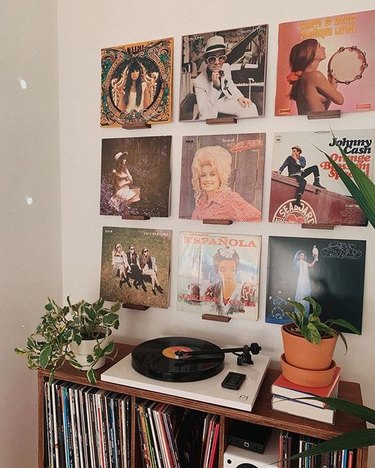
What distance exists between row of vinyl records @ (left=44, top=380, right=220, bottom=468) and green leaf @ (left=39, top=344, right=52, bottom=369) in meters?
0.13

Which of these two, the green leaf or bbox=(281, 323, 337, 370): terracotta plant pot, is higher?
bbox=(281, 323, 337, 370): terracotta plant pot

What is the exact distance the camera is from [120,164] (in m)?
1.55

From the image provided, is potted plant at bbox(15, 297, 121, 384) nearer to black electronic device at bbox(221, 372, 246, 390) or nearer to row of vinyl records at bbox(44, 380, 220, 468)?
row of vinyl records at bbox(44, 380, 220, 468)

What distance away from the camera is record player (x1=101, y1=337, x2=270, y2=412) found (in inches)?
43.1

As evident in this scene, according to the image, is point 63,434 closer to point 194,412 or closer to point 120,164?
point 194,412

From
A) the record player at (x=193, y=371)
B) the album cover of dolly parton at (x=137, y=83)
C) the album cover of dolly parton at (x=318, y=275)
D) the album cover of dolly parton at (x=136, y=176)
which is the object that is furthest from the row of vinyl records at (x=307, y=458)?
the album cover of dolly parton at (x=137, y=83)

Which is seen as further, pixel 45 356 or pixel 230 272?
pixel 230 272

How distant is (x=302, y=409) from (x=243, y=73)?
106cm

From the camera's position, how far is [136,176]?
1522 millimetres

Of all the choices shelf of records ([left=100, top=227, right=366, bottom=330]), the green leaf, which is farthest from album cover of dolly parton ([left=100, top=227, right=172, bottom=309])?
the green leaf

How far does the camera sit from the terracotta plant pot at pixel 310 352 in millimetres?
1052

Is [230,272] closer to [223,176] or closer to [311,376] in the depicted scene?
[223,176]

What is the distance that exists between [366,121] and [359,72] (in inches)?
6.0

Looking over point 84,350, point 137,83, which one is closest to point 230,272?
point 84,350
